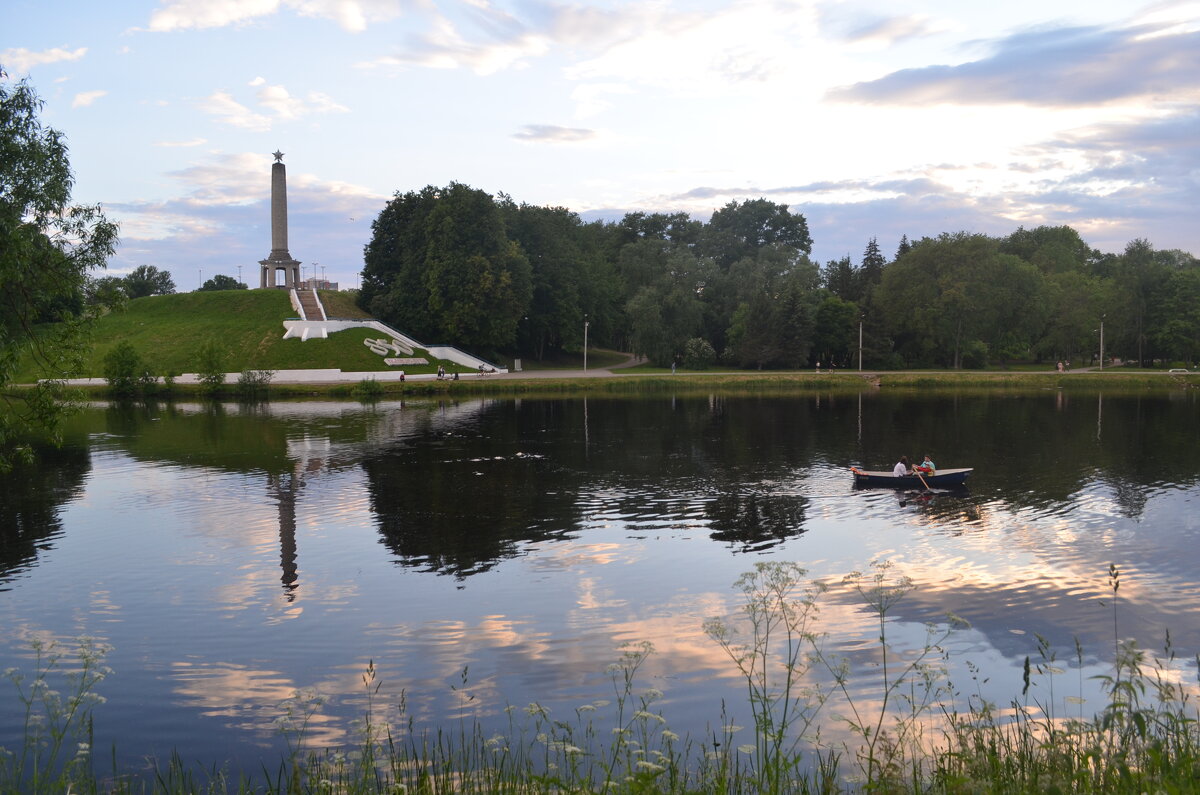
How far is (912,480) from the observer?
117 feet

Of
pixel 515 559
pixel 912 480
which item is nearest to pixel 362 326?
pixel 912 480

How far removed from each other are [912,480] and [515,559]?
18.5 metres

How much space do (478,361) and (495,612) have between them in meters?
83.5

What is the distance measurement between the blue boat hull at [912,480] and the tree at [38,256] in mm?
28273

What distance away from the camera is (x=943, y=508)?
31844 mm

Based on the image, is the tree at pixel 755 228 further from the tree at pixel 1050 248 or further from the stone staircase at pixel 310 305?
the stone staircase at pixel 310 305

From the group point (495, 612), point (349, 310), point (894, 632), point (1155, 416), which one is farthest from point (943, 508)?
point (349, 310)

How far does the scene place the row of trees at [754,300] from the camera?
336 ft

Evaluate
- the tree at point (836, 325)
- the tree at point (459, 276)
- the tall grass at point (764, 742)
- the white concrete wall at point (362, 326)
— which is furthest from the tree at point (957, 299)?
the tall grass at point (764, 742)

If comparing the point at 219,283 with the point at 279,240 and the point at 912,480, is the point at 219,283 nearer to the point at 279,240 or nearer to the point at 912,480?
the point at 279,240

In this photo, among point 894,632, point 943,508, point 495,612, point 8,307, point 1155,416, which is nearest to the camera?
point 894,632

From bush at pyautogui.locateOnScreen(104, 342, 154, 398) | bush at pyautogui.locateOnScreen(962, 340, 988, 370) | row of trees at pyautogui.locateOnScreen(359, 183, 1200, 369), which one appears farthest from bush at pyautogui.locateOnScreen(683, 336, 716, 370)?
bush at pyautogui.locateOnScreen(104, 342, 154, 398)

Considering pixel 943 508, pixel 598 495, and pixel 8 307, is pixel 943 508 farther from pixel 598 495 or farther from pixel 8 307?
pixel 8 307

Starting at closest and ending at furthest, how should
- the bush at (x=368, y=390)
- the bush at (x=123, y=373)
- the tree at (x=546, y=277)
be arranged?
the bush at (x=368, y=390) < the bush at (x=123, y=373) < the tree at (x=546, y=277)
